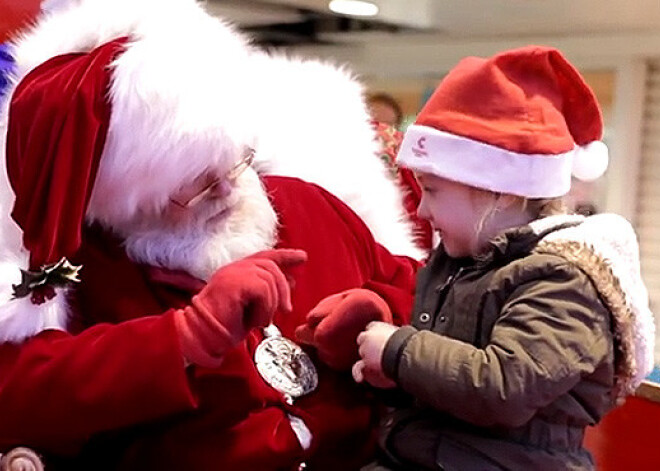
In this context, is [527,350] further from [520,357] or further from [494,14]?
[494,14]

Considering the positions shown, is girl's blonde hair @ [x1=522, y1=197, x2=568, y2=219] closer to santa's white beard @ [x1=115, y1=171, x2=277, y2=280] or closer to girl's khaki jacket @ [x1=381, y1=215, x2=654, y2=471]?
girl's khaki jacket @ [x1=381, y1=215, x2=654, y2=471]

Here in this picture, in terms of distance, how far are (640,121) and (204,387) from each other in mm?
3547

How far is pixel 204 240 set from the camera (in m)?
1.17

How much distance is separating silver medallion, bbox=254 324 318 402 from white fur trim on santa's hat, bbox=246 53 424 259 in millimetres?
256

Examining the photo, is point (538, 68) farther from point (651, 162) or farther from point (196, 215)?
point (651, 162)

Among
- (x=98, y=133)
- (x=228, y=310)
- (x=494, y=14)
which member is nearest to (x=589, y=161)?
(x=228, y=310)

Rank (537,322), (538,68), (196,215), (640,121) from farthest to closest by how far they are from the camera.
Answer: (640,121) < (196,215) < (538,68) < (537,322)

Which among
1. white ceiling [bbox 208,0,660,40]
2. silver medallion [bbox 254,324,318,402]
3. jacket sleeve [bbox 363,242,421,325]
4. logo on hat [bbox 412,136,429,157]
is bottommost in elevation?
white ceiling [bbox 208,0,660,40]

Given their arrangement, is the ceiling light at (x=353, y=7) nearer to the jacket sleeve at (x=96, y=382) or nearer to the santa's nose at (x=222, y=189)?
the santa's nose at (x=222, y=189)

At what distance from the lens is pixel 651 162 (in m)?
4.36

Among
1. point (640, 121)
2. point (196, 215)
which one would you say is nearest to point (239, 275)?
point (196, 215)

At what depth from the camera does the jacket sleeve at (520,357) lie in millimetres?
951

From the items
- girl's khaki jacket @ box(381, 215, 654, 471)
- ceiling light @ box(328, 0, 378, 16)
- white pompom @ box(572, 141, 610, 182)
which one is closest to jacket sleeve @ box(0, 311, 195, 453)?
girl's khaki jacket @ box(381, 215, 654, 471)

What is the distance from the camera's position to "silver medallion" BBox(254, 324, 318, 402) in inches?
46.8
